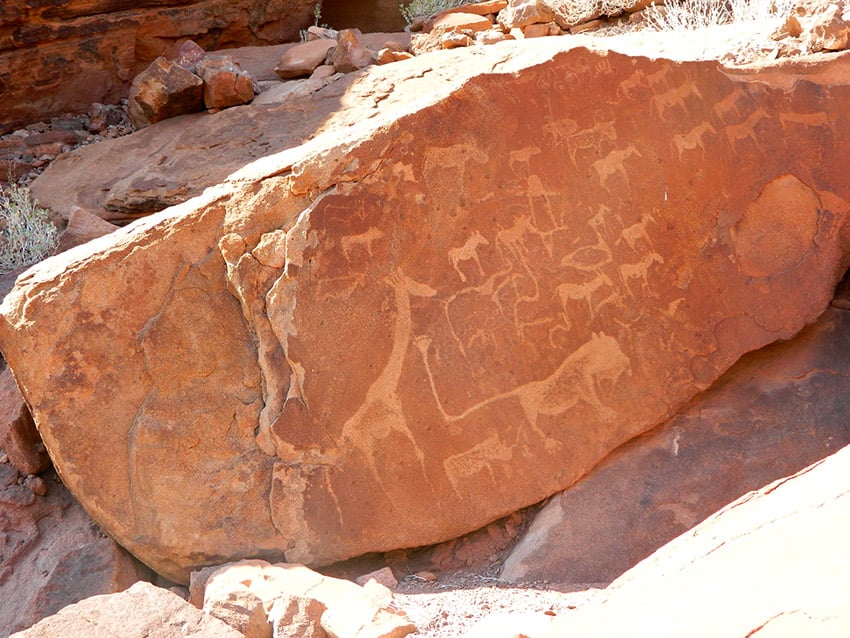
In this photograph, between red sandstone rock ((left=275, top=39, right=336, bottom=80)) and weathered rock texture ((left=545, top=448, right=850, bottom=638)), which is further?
red sandstone rock ((left=275, top=39, right=336, bottom=80))

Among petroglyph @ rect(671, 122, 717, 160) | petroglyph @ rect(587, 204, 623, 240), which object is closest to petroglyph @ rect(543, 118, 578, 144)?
petroglyph @ rect(587, 204, 623, 240)

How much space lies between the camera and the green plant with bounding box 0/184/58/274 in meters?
4.32

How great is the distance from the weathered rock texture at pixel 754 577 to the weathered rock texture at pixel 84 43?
4.99 meters

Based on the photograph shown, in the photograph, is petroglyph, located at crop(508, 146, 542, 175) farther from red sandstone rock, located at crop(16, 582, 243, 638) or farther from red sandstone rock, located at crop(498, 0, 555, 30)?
red sandstone rock, located at crop(498, 0, 555, 30)

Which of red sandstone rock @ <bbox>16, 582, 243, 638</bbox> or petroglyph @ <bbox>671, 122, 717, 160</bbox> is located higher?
petroglyph @ <bbox>671, 122, 717, 160</bbox>

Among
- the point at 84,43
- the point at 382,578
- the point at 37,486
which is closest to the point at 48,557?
the point at 37,486

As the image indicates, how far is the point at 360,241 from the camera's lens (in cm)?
272

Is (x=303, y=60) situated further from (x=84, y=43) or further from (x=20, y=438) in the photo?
(x=20, y=438)

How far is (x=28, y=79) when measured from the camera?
225 inches

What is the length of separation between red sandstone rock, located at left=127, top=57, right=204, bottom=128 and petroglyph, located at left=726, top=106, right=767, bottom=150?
121 inches

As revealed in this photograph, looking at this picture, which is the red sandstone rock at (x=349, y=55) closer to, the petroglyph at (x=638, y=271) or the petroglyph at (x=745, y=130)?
the petroglyph at (x=745, y=130)

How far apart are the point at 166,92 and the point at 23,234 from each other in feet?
3.84

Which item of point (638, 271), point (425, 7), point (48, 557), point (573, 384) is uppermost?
point (425, 7)

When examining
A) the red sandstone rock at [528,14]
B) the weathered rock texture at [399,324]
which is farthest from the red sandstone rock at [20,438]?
the red sandstone rock at [528,14]
